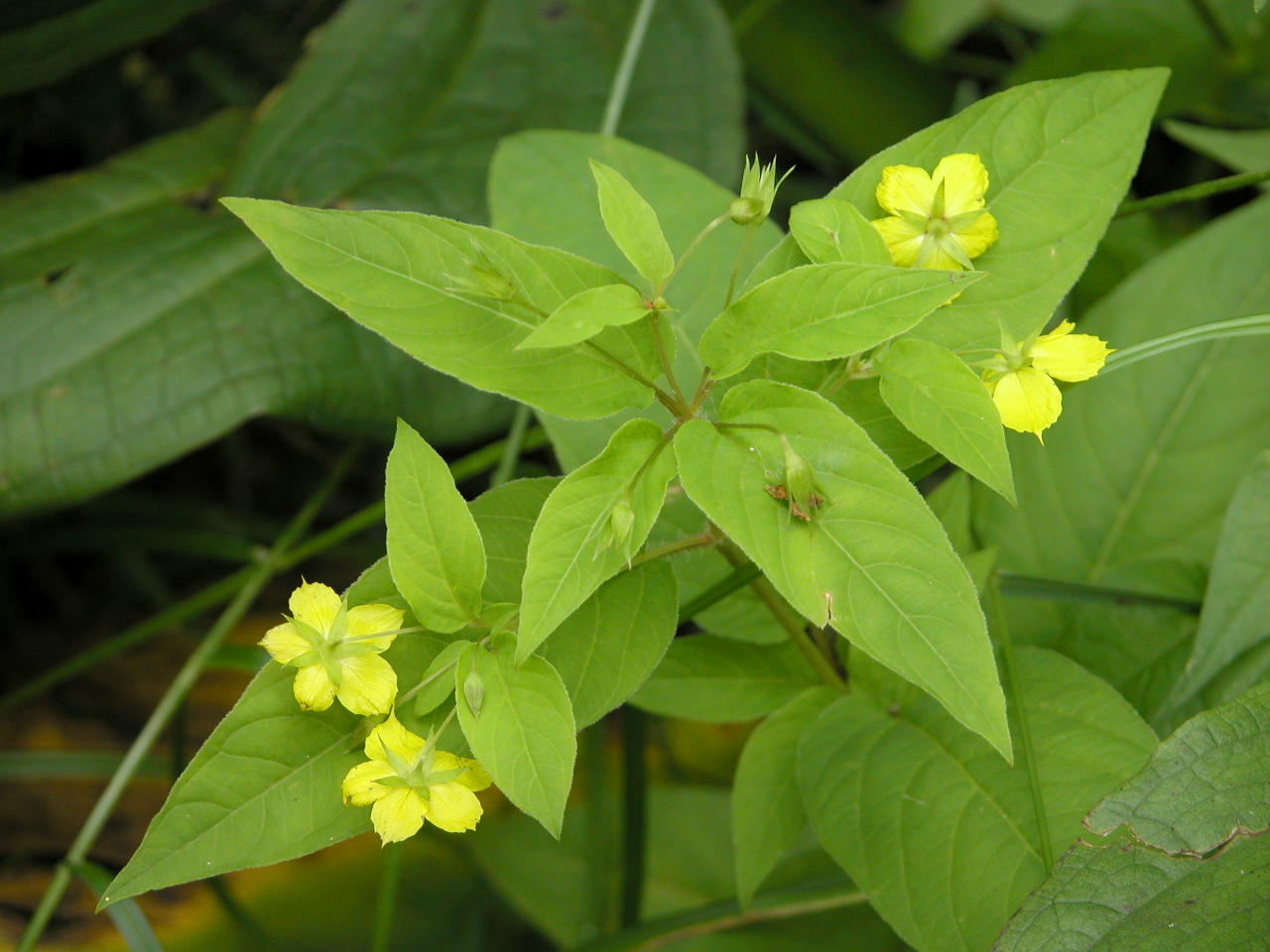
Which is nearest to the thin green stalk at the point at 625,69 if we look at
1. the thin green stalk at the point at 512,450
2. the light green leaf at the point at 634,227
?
the thin green stalk at the point at 512,450

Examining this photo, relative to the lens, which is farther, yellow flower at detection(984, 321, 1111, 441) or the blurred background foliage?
the blurred background foliage

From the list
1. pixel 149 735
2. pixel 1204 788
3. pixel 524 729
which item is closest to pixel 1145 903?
pixel 1204 788

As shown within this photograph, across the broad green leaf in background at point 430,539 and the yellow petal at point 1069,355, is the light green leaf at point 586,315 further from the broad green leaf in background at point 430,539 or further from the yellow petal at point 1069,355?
the yellow petal at point 1069,355

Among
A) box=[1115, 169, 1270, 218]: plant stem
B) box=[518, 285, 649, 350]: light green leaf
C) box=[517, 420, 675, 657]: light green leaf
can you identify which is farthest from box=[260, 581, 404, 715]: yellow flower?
box=[1115, 169, 1270, 218]: plant stem

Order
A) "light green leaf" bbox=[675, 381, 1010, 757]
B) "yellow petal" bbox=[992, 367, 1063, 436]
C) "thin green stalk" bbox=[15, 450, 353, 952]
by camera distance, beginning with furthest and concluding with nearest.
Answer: "thin green stalk" bbox=[15, 450, 353, 952] < "yellow petal" bbox=[992, 367, 1063, 436] < "light green leaf" bbox=[675, 381, 1010, 757]

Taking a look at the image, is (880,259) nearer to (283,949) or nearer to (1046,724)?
(1046,724)

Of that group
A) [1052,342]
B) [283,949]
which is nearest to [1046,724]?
[1052,342]

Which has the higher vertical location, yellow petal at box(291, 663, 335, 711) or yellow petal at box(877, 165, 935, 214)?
yellow petal at box(877, 165, 935, 214)

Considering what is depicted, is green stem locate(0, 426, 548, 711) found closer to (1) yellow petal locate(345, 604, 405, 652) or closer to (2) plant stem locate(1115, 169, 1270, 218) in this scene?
(1) yellow petal locate(345, 604, 405, 652)
